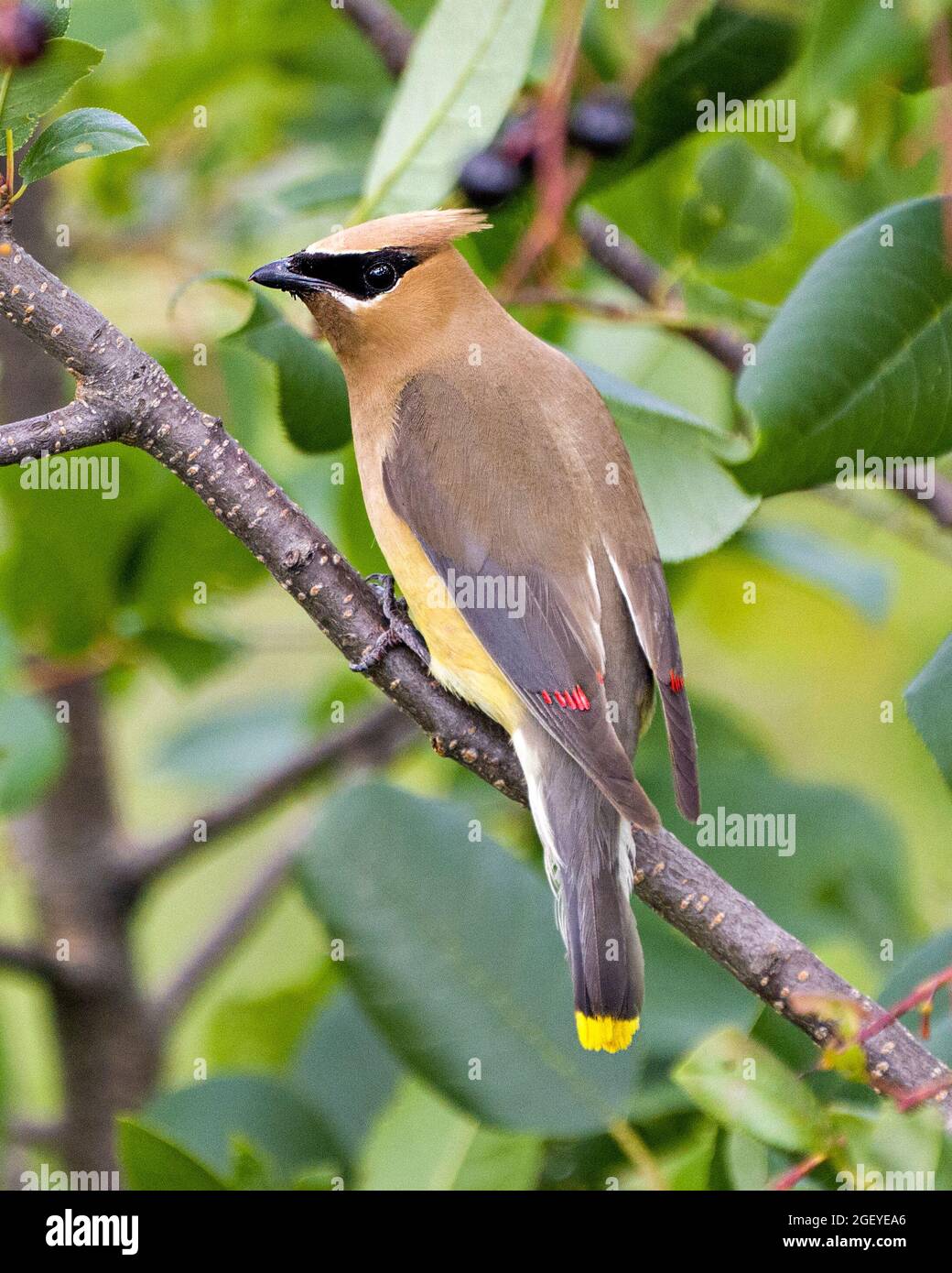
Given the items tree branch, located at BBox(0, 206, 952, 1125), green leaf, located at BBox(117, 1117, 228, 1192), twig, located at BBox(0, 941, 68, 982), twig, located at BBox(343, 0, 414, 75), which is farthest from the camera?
twig, located at BBox(0, 941, 68, 982)

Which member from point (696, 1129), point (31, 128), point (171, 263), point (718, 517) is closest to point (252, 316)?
point (31, 128)

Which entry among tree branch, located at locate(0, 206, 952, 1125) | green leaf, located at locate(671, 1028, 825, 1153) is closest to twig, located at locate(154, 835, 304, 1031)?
tree branch, located at locate(0, 206, 952, 1125)

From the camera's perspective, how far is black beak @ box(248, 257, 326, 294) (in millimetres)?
2520

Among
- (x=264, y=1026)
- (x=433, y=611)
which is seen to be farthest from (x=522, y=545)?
(x=264, y=1026)

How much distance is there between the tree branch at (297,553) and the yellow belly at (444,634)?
0.32m

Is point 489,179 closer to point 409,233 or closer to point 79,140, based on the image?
point 409,233

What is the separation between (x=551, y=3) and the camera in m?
2.97

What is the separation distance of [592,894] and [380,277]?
111 centimetres

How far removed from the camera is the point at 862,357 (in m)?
2.10
